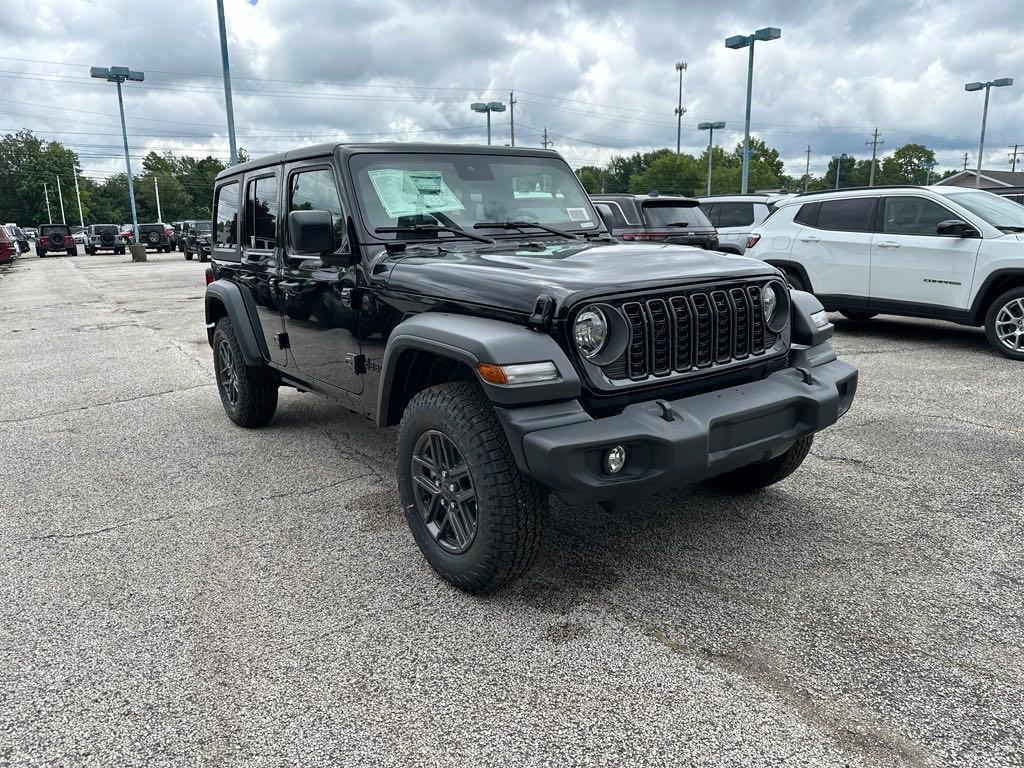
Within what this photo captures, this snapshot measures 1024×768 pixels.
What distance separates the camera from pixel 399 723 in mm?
2375

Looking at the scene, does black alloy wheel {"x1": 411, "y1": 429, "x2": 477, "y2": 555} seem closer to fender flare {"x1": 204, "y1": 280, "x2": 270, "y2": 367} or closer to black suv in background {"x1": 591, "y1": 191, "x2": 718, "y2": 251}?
fender flare {"x1": 204, "y1": 280, "x2": 270, "y2": 367}

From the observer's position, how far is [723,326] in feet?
10.4

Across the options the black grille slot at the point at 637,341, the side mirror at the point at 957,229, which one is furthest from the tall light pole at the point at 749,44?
the black grille slot at the point at 637,341

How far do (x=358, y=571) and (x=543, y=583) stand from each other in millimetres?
838

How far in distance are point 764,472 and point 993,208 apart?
6.09 metres

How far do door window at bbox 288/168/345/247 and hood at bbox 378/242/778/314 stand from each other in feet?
1.45

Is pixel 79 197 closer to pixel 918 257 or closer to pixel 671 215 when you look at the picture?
pixel 671 215

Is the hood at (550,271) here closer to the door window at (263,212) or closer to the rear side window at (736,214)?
the door window at (263,212)

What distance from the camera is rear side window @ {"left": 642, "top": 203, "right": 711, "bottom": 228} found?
1090 centimetres

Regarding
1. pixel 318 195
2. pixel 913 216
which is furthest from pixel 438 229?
pixel 913 216

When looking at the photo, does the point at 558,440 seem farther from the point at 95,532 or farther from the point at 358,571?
the point at 95,532

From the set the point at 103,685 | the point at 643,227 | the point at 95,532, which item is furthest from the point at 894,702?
the point at 643,227

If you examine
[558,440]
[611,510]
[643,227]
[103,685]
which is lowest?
[103,685]

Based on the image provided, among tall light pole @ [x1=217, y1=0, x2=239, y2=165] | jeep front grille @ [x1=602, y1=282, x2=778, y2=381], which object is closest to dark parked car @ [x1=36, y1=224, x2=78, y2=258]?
tall light pole @ [x1=217, y1=0, x2=239, y2=165]
